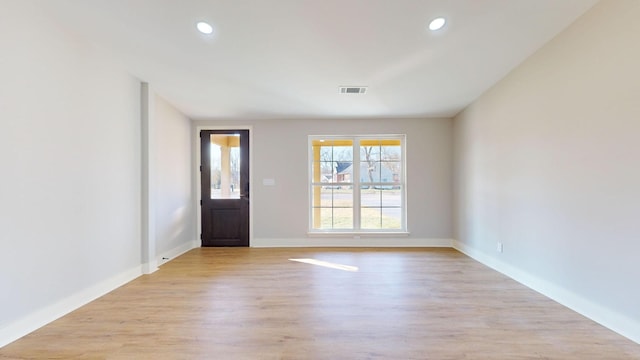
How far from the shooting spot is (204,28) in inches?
112

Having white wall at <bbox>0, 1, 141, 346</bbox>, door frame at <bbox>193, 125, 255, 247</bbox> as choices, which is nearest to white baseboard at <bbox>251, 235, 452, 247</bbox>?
door frame at <bbox>193, 125, 255, 247</bbox>

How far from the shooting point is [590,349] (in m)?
2.11

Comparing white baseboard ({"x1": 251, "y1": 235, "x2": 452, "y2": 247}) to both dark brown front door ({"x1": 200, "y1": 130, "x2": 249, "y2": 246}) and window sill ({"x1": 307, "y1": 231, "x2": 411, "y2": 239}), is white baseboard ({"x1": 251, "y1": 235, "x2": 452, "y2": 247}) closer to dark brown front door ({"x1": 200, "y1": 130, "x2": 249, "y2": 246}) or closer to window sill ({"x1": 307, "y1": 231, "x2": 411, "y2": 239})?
window sill ({"x1": 307, "y1": 231, "x2": 411, "y2": 239})

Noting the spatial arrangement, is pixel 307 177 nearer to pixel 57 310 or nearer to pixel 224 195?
pixel 224 195

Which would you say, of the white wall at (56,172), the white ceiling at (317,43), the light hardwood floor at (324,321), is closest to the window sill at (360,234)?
the light hardwood floor at (324,321)

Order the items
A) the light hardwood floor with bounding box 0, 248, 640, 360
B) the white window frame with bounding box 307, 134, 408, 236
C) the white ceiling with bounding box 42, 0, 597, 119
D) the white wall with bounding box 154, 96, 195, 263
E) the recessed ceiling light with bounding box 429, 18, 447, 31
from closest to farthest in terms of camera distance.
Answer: the light hardwood floor with bounding box 0, 248, 640, 360 → the white ceiling with bounding box 42, 0, 597, 119 → the recessed ceiling light with bounding box 429, 18, 447, 31 → the white wall with bounding box 154, 96, 195, 263 → the white window frame with bounding box 307, 134, 408, 236

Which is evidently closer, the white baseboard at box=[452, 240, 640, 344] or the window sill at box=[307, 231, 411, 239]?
the white baseboard at box=[452, 240, 640, 344]

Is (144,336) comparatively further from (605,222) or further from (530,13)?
(530,13)

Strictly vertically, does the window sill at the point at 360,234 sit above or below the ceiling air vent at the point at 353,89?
below

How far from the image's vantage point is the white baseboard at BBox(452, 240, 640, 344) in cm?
226

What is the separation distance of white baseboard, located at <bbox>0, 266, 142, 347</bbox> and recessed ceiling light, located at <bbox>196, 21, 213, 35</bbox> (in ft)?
8.86

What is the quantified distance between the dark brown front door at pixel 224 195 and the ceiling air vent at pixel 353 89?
2.23m

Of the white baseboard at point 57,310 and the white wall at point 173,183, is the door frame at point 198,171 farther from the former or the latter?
the white baseboard at point 57,310

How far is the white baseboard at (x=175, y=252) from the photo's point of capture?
4.41 m
